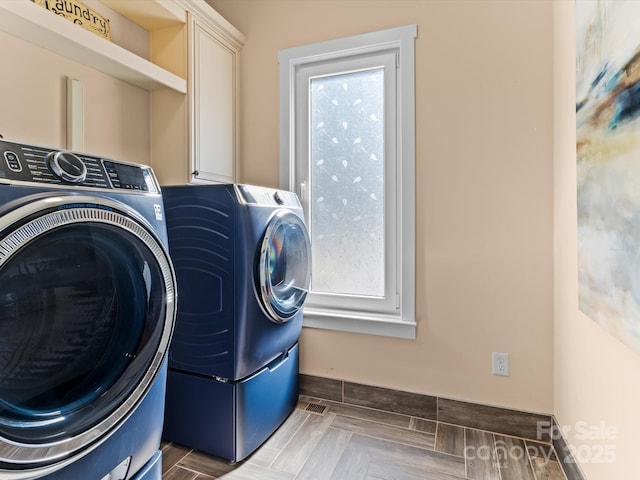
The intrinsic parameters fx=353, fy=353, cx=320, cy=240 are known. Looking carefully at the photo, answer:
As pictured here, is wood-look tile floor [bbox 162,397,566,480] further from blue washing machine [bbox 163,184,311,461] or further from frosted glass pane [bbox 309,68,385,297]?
frosted glass pane [bbox 309,68,385,297]

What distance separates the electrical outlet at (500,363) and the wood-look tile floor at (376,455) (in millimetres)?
309

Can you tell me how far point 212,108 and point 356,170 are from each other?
0.94 metres

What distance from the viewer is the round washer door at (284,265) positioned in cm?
155

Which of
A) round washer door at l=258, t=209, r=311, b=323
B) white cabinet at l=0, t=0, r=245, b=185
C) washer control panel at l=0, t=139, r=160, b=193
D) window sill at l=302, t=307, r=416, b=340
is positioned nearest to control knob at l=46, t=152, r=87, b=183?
washer control panel at l=0, t=139, r=160, b=193

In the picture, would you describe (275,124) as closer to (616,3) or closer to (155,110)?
(155,110)

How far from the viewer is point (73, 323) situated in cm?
88

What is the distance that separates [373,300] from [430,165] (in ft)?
2.72

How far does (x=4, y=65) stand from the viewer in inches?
54.9

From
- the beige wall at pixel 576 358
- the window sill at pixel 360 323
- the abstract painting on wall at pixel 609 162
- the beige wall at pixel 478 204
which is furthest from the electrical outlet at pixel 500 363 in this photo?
the abstract painting on wall at pixel 609 162

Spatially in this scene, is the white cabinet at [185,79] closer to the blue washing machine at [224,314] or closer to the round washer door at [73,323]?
the blue washing machine at [224,314]

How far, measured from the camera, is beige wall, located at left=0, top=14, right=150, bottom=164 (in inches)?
56.0

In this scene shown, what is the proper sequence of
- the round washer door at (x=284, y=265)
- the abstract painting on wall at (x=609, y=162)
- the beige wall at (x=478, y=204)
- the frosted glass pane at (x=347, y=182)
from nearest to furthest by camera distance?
the abstract painting on wall at (x=609, y=162) < the round washer door at (x=284, y=265) < the beige wall at (x=478, y=204) < the frosted glass pane at (x=347, y=182)

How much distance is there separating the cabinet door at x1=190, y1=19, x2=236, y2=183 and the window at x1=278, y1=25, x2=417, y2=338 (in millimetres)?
344

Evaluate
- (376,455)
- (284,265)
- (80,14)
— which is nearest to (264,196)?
(284,265)
